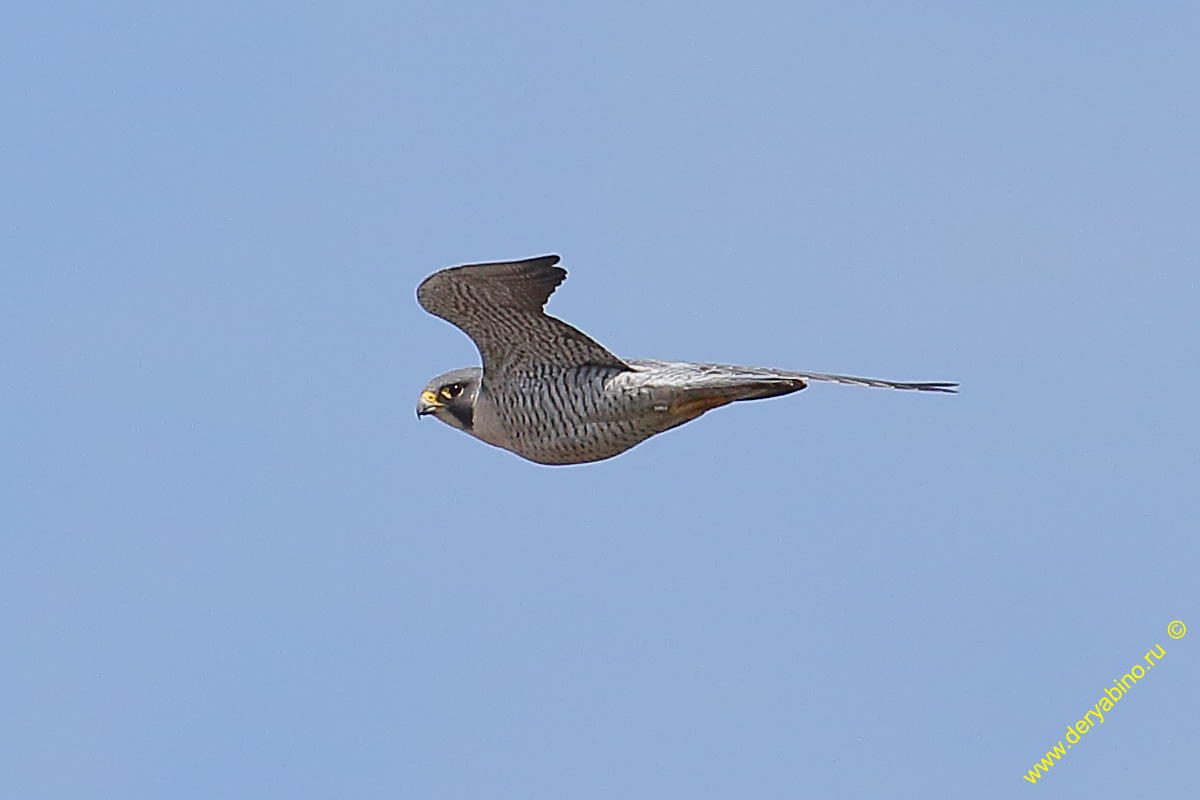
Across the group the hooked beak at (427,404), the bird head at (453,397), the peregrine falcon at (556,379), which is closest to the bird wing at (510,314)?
the peregrine falcon at (556,379)

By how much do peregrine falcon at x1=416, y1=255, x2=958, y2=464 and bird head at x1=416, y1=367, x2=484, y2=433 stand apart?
1.07ft

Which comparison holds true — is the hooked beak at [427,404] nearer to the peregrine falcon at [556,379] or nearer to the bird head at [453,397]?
the bird head at [453,397]

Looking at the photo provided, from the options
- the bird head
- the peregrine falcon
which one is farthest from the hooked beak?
the peregrine falcon

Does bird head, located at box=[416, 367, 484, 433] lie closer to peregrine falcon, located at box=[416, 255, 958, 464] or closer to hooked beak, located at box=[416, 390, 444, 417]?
hooked beak, located at box=[416, 390, 444, 417]

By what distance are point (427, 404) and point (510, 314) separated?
69.1 inches

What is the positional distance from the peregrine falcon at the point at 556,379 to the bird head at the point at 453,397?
0.33 metres

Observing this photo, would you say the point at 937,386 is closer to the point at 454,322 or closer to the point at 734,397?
the point at 734,397

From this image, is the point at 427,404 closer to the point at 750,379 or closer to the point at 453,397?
the point at 453,397

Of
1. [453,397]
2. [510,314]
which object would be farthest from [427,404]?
[510,314]

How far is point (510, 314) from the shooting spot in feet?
37.1

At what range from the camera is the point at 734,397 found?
441 inches

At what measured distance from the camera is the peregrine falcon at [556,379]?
11.0 metres

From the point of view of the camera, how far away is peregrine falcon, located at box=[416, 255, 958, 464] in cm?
1098

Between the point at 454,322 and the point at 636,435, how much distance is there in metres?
1.33
